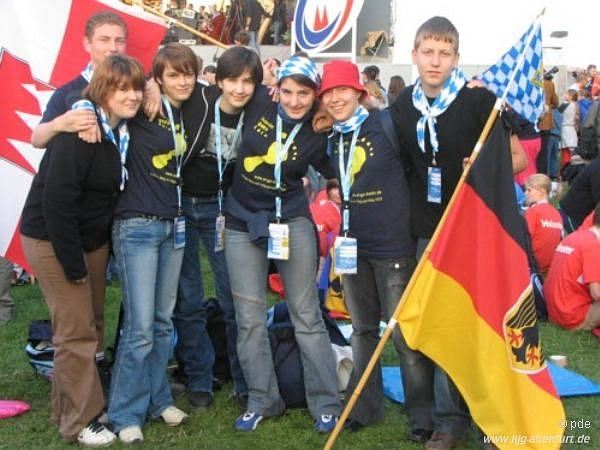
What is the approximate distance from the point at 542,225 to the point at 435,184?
4.17 metres

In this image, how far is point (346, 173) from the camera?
13.7 ft

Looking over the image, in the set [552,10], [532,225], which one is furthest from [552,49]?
[532,225]

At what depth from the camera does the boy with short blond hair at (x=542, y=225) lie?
7840mm

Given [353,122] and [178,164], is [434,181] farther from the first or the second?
[178,164]

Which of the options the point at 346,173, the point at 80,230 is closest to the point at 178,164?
the point at 80,230

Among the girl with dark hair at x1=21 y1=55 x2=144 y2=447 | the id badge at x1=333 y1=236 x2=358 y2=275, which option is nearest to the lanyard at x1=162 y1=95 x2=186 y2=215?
the girl with dark hair at x1=21 y1=55 x2=144 y2=447

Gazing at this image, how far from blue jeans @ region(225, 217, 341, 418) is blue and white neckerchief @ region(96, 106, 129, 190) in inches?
25.9

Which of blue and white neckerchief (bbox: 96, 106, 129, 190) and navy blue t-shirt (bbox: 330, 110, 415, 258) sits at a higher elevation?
blue and white neckerchief (bbox: 96, 106, 129, 190)

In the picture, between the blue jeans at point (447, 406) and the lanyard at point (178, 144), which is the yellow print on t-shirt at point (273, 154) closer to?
the lanyard at point (178, 144)

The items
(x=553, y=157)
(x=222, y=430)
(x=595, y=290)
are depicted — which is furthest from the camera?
(x=553, y=157)

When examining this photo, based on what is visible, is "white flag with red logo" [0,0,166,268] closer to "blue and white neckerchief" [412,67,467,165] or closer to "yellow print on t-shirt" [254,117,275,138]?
"yellow print on t-shirt" [254,117,275,138]

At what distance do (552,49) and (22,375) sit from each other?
17336mm

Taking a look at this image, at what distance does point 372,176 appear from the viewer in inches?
163

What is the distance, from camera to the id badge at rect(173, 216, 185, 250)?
14.1 feet
